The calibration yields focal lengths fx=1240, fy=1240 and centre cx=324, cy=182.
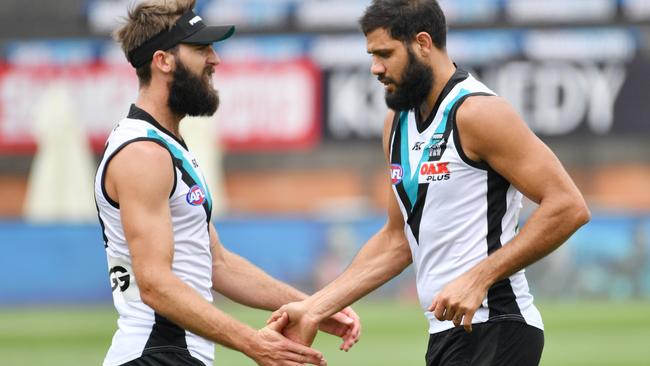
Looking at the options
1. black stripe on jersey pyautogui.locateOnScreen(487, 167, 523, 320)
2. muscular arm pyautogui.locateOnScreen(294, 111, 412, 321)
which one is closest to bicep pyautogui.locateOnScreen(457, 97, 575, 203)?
black stripe on jersey pyautogui.locateOnScreen(487, 167, 523, 320)

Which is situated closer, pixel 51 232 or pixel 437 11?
pixel 437 11

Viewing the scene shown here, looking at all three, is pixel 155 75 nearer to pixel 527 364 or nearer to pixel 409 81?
pixel 409 81

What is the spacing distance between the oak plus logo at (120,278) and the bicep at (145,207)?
16 centimetres

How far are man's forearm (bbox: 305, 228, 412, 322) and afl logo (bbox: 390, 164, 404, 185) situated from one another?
0.43 m

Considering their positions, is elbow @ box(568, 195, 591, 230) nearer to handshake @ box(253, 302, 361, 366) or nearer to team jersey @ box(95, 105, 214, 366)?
handshake @ box(253, 302, 361, 366)

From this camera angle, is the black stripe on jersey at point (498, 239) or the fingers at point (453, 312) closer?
the fingers at point (453, 312)

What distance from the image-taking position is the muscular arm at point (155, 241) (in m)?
4.38

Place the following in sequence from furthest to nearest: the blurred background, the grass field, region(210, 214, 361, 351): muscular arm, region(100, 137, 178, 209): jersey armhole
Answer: the blurred background → the grass field → region(210, 214, 361, 351): muscular arm → region(100, 137, 178, 209): jersey armhole

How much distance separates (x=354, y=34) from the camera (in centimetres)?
2138

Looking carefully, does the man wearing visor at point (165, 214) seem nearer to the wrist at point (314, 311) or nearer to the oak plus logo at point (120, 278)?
the oak plus logo at point (120, 278)

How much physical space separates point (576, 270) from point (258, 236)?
14.0 feet

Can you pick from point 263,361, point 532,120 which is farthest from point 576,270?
point 263,361

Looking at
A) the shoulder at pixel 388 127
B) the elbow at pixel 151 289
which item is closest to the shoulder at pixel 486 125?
the shoulder at pixel 388 127

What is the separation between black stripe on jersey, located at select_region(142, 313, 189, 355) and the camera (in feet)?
14.8
